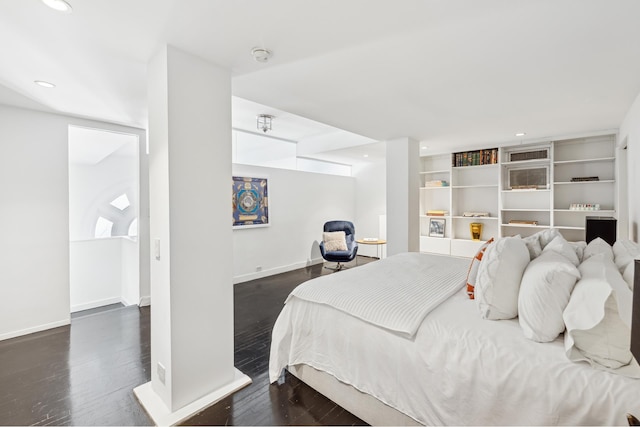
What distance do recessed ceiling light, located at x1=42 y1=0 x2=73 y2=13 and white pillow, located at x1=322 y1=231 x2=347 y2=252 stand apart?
459 cm

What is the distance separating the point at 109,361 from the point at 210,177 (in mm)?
1854

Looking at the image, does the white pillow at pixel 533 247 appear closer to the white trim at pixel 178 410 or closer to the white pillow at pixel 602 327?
the white pillow at pixel 602 327

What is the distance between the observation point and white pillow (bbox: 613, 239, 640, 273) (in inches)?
63.6

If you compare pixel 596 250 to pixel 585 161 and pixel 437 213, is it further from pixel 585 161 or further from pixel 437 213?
pixel 437 213

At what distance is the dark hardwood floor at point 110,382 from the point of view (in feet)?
5.88

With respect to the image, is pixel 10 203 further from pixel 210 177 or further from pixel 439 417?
pixel 439 417

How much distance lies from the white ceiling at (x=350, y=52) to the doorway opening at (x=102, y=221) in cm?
132

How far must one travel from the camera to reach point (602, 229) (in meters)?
3.33

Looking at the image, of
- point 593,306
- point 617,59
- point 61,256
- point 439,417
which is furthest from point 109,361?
point 617,59

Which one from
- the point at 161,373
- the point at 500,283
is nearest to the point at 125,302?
the point at 161,373

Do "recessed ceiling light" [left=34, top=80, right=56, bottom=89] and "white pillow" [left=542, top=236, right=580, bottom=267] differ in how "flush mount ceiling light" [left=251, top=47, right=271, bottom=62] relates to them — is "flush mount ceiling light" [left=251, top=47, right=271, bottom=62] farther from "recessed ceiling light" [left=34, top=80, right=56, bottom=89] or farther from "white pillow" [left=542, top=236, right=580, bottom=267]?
"white pillow" [left=542, top=236, right=580, bottom=267]

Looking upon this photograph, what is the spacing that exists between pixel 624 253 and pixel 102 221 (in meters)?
5.75

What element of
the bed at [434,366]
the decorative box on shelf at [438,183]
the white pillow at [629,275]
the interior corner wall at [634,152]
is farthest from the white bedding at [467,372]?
the decorative box on shelf at [438,183]

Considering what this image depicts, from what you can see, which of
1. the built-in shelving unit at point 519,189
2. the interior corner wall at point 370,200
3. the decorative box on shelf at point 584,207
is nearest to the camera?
the decorative box on shelf at point 584,207
